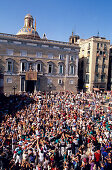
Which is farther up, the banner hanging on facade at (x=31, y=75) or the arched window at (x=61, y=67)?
the arched window at (x=61, y=67)

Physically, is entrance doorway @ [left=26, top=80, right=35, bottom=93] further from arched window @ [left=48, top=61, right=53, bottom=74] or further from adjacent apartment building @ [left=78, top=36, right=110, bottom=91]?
adjacent apartment building @ [left=78, top=36, right=110, bottom=91]

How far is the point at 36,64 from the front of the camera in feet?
118

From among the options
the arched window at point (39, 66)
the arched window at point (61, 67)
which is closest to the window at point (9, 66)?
the arched window at point (39, 66)

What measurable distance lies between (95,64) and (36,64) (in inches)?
667

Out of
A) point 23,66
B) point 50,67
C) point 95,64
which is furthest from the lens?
point 95,64

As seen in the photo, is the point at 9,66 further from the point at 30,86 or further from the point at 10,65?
the point at 30,86

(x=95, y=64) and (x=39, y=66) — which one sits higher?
(x=95, y=64)

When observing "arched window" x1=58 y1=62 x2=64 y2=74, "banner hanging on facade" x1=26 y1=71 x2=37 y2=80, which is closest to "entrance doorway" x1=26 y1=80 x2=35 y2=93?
"banner hanging on facade" x1=26 y1=71 x2=37 y2=80

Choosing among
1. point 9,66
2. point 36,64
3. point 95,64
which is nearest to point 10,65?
point 9,66

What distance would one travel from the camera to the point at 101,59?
43.2 meters

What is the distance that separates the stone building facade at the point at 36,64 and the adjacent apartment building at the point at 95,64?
Answer: 522 centimetres

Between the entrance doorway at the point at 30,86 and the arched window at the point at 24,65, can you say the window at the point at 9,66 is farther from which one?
the entrance doorway at the point at 30,86

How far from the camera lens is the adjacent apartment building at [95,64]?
138 ft

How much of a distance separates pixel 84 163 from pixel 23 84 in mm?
28620
